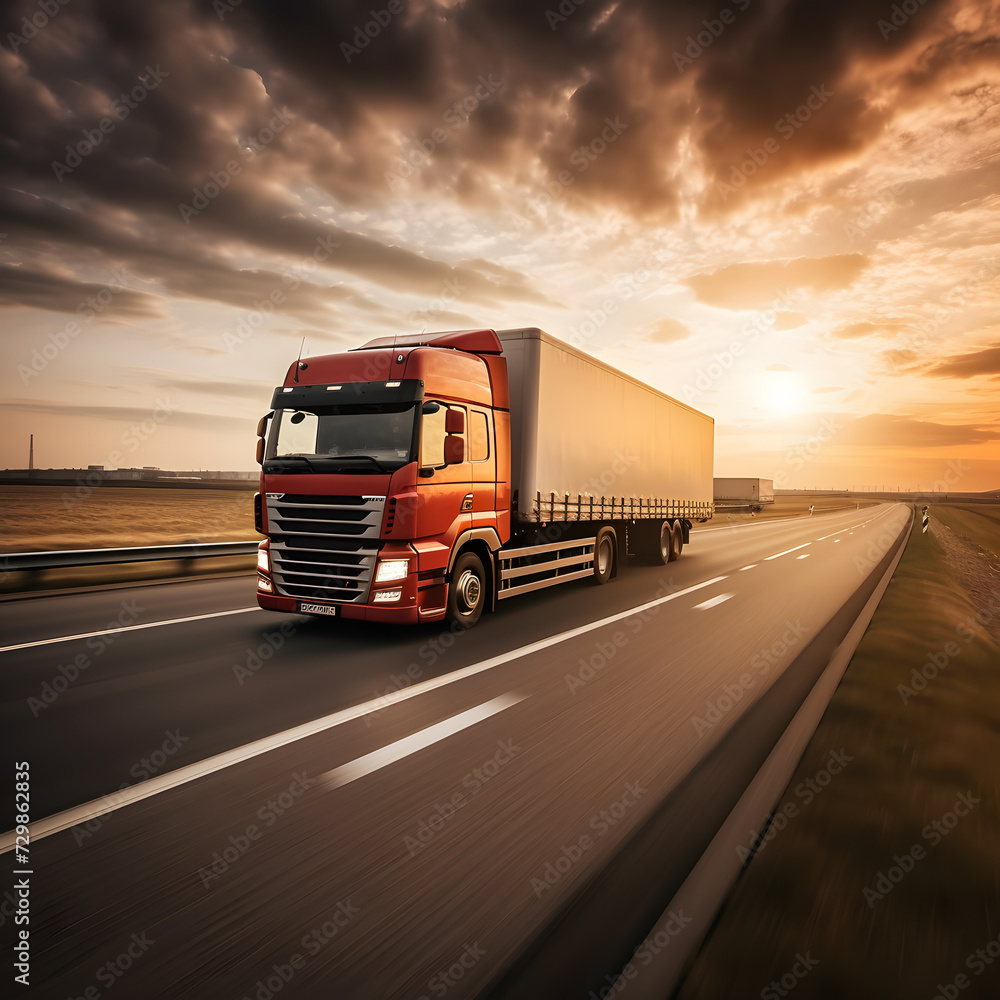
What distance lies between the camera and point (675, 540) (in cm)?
1731

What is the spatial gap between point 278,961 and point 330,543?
17.0 feet

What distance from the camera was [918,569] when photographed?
15.9 meters

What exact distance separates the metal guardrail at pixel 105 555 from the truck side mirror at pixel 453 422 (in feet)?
24.8

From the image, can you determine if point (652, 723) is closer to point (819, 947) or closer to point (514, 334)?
point (819, 947)
